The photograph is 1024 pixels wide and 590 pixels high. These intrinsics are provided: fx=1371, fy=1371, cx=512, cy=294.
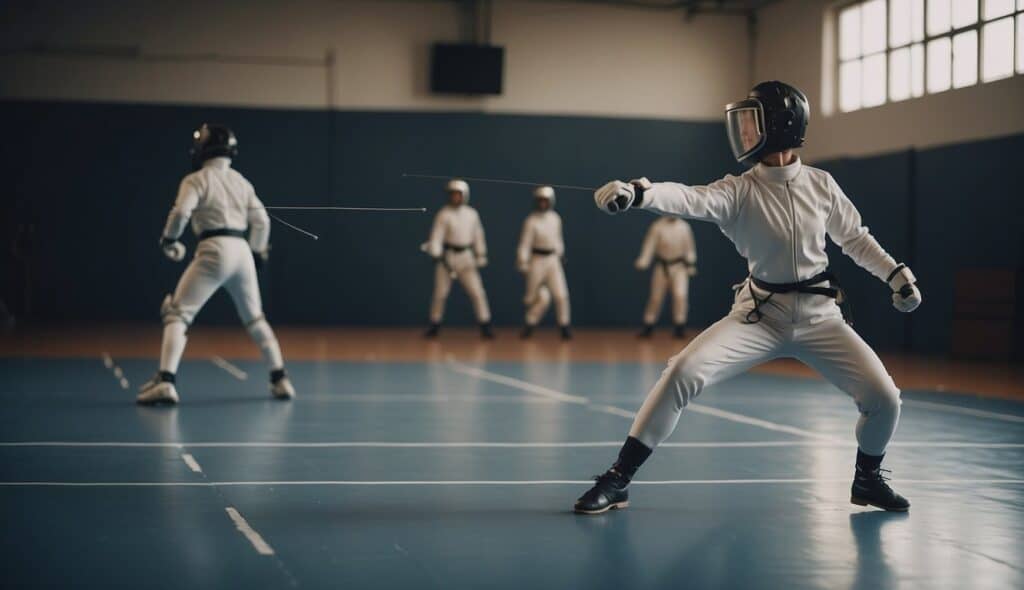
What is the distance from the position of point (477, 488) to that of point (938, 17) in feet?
43.2

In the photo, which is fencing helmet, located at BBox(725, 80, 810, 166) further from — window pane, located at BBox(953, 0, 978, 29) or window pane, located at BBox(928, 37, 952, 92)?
window pane, located at BBox(928, 37, 952, 92)

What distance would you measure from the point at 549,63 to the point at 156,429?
49.8ft

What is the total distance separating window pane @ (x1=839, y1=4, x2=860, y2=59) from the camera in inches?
763

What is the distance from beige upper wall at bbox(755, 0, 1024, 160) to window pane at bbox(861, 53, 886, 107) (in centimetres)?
18

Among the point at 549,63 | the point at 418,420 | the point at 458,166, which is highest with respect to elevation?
the point at 549,63

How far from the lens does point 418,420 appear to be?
8.91m

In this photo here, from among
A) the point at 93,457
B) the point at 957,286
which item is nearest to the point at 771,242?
the point at 93,457

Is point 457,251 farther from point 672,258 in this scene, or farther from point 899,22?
point 899,22

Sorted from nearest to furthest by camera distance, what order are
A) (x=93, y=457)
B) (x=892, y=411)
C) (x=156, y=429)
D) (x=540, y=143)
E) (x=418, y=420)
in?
(x=892, y=411) → (x=93, y=457) → (x=156, y=429) → (x=418, y=420) → (x=540, y=143)

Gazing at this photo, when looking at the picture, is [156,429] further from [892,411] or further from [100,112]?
[100,112]

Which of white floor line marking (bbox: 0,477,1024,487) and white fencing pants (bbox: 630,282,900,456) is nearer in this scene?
white fencing pants (bbox: 630,282,900,456)

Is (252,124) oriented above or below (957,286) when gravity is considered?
above

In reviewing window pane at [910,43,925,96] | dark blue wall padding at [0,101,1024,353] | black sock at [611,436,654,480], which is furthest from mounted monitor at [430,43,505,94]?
black sock at [611,436,654,480]

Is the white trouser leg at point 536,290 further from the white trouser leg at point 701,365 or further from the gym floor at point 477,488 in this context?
the white trouser leg at point 701,365
